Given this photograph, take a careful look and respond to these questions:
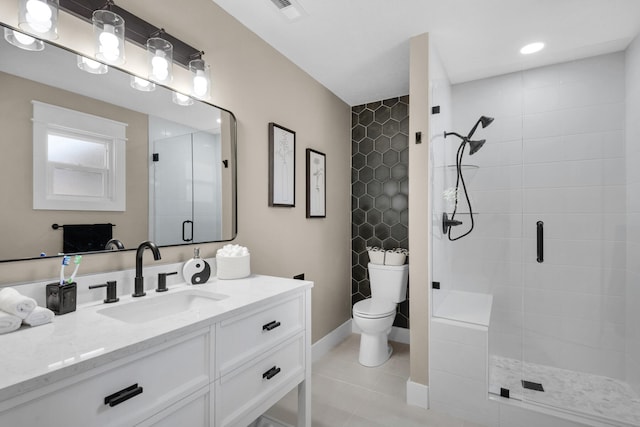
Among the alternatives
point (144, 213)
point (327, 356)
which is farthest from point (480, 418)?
point (144, 213)

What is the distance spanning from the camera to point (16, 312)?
0.93m

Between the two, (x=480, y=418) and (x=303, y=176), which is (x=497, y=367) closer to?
(x=480, y=418)

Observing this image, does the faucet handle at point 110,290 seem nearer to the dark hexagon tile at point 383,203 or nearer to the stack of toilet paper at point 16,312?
the stack of toilet paper at point 16,312

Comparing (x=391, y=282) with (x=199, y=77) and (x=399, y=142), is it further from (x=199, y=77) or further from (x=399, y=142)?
(x=199, y=77)

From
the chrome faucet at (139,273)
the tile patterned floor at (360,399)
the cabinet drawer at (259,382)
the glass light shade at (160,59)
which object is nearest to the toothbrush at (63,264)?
the chrome faucet at (139,273)

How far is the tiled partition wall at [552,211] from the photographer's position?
6.95ft

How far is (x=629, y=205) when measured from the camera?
205cm

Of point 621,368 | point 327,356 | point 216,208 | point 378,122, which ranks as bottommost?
point 327,356

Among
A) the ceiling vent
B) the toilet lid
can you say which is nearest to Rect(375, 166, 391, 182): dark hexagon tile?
the toilet lid

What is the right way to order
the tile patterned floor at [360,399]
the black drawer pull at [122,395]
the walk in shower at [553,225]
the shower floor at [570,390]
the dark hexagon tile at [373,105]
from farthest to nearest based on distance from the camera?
the dark hexagon tile at [373,105] < the walk in shower at [553,225] < the tile patterned floor at [360,399] < the shower floor at [570,390] < the black drawer pull at [122,395]

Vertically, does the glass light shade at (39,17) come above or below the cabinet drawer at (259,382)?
above

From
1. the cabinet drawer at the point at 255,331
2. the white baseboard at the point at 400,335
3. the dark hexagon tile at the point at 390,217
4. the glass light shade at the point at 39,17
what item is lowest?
the white baseboard at the point at 400,335

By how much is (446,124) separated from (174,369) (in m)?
2.37

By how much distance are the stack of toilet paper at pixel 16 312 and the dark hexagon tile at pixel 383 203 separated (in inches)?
108
